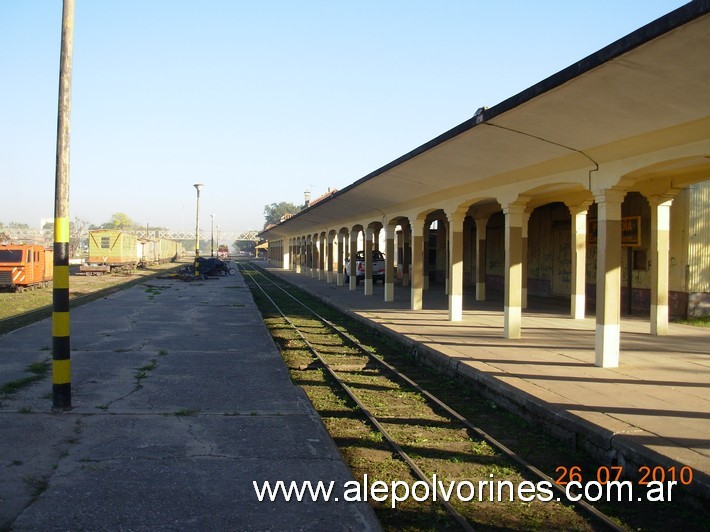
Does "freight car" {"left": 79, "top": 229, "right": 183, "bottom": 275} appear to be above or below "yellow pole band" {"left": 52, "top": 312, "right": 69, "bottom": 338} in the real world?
above

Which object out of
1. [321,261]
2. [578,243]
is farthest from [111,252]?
[578,243]

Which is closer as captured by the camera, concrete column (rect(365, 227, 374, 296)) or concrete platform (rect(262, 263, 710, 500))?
concrete platform (rect(262, 263, 710, 500))

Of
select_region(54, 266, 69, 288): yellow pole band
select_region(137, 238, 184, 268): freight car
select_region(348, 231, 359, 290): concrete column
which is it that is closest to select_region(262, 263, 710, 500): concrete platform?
select_region(54, 266, 69, 288): yellow pole band

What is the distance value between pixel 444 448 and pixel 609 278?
191 inches

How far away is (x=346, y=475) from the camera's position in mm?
5586

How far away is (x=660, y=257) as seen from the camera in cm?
1303

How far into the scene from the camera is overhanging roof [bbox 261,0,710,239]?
6406 millimetres

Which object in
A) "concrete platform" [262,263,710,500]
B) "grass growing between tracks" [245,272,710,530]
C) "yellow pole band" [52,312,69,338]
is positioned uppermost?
"yellow pole band" [52,312,69,338]

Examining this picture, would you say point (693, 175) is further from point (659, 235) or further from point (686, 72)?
point (686, 72)

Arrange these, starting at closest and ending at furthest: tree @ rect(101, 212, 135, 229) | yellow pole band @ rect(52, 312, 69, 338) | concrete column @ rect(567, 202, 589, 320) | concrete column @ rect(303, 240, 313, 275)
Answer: yellow pole band @ rect(52, 312, 69, 338)
concrete column @ rect(567, 202, 589, 320)
concrete column @ rect(303, 240, 313, 275)
tree @ rect(101, 212, 135, 229)

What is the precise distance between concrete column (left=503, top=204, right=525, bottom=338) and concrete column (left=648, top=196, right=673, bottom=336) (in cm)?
279

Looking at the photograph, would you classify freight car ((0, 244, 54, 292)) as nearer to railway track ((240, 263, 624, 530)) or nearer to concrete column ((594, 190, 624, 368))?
railway track ((240, 263, 624, 530))
